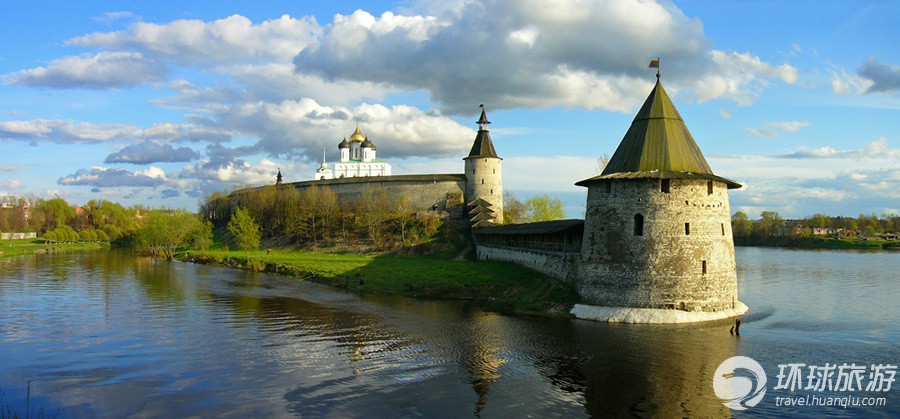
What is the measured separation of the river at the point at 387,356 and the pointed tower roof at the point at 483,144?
2725 cm

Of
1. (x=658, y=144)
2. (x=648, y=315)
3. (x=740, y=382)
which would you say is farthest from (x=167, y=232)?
(x=740, y=382)

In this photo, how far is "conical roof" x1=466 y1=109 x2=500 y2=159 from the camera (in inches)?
2158

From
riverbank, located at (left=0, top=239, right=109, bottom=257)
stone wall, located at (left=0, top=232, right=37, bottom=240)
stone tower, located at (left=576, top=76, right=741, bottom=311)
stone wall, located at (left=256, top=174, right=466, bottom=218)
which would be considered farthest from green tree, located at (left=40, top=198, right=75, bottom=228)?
stone tower, located at (left=576, top=76, right=741, bottom=311)

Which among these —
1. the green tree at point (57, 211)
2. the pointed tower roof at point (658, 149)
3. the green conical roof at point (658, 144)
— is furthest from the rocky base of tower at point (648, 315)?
the green tree at point (57, 211)

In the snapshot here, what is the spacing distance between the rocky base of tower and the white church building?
6680cm

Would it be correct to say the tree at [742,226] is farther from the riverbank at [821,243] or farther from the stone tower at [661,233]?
the stone tower at [661,233]

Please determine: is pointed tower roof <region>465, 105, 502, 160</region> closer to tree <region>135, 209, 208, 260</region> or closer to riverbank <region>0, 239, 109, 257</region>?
tree <region>135, 209, 208, 260</region>

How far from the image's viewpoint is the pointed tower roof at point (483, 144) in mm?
54812

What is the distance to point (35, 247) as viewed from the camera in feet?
229

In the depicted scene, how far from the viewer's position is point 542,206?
6047 cm

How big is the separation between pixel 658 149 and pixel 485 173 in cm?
3100

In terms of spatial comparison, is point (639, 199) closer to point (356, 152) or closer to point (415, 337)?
point (415, 337)

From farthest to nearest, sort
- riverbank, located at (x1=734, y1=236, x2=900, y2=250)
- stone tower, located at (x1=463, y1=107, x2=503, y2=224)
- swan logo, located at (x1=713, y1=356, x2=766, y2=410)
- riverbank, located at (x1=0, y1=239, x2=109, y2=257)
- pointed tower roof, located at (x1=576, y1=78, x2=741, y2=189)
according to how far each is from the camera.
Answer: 1. riverbank, located at (x1=734, y1=236, x2=900, y2=250)
2. riverbank, located at (x1=0, y1=239, x2=109, y2=257)
3. stone tower, located at (x1=463, y1=107, x2=503, y2=224)
4. pointed tower roof, located at (x1=576, y1=78, x2=741, y2=189)
5. swan logo, located at (x1=713, y1=356, x2=766, y2=410)

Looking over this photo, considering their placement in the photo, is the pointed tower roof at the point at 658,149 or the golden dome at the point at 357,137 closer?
the pointed tower roof at the point at 658,149
